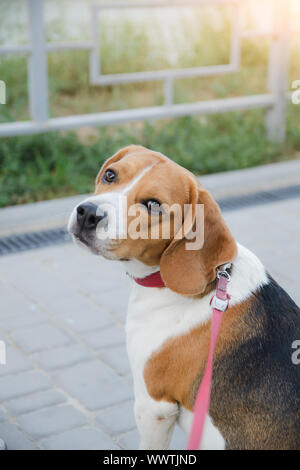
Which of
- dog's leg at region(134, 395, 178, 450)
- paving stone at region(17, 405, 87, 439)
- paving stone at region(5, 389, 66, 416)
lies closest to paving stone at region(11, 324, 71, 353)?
paving stone at region(5, 389, 66, 416)

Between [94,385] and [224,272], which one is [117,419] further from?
[224,272]

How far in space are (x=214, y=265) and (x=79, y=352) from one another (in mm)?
1860

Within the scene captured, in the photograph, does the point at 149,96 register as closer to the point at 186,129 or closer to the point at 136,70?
the point at 136,70

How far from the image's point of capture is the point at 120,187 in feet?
9.53

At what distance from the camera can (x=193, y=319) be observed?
9.42ft

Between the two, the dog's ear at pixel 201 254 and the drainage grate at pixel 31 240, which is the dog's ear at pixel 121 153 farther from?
the drainage grate at pixel 31 240

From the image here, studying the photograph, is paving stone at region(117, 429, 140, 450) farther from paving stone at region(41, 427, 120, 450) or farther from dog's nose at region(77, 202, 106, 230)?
dog's nose at region(77, 202, 106, 230)

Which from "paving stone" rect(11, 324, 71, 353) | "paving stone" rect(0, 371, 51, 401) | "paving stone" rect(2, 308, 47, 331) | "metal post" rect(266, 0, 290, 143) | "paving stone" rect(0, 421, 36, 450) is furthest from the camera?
"metal post" rect(266, 0, 290, 143)

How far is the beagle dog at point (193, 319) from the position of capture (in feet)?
9.08

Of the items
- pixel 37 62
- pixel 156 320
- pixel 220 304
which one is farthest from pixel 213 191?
pixel 220 304

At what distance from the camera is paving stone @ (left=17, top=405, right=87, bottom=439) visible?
12.2 feet

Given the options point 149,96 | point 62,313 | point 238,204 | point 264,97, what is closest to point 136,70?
point 149,96

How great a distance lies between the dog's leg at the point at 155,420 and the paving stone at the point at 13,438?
82 cm

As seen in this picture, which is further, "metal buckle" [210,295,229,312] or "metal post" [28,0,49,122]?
"metal post" [28,0,49,122]
